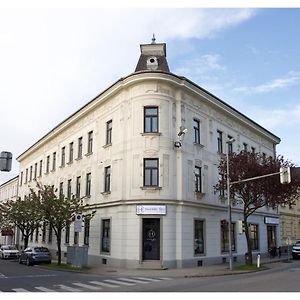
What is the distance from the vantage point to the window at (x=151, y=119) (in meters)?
27.5

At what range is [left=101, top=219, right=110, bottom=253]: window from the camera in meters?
28.3

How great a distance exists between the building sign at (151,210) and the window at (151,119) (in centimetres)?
517

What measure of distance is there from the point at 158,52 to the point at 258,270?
55.8ft

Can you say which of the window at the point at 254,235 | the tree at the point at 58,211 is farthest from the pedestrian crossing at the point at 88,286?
the window at the point at 254,235

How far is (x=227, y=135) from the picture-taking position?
34156 mm

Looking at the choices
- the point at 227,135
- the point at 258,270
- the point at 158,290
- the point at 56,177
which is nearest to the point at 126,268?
the point at 258,270

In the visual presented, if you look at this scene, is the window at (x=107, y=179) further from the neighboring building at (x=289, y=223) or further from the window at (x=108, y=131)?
the neighboring building at (x=289, y=223)

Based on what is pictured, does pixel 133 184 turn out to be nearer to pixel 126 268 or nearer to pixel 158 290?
pixel 126 268

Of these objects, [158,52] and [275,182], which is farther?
[158,52]

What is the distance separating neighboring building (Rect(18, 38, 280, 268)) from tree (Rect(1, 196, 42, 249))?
13.4 ft

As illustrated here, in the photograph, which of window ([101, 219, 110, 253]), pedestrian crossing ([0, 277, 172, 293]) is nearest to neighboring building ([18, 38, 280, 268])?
window ([101, 219, 110, 253])

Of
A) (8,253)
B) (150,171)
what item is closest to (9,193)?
(8,253)

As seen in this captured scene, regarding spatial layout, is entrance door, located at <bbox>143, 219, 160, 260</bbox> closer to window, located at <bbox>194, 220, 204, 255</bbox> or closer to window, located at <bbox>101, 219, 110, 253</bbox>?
window, located at <bbox>194, 220, 204, 255</bbox>

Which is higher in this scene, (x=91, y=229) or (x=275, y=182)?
(x=275, y=182)
